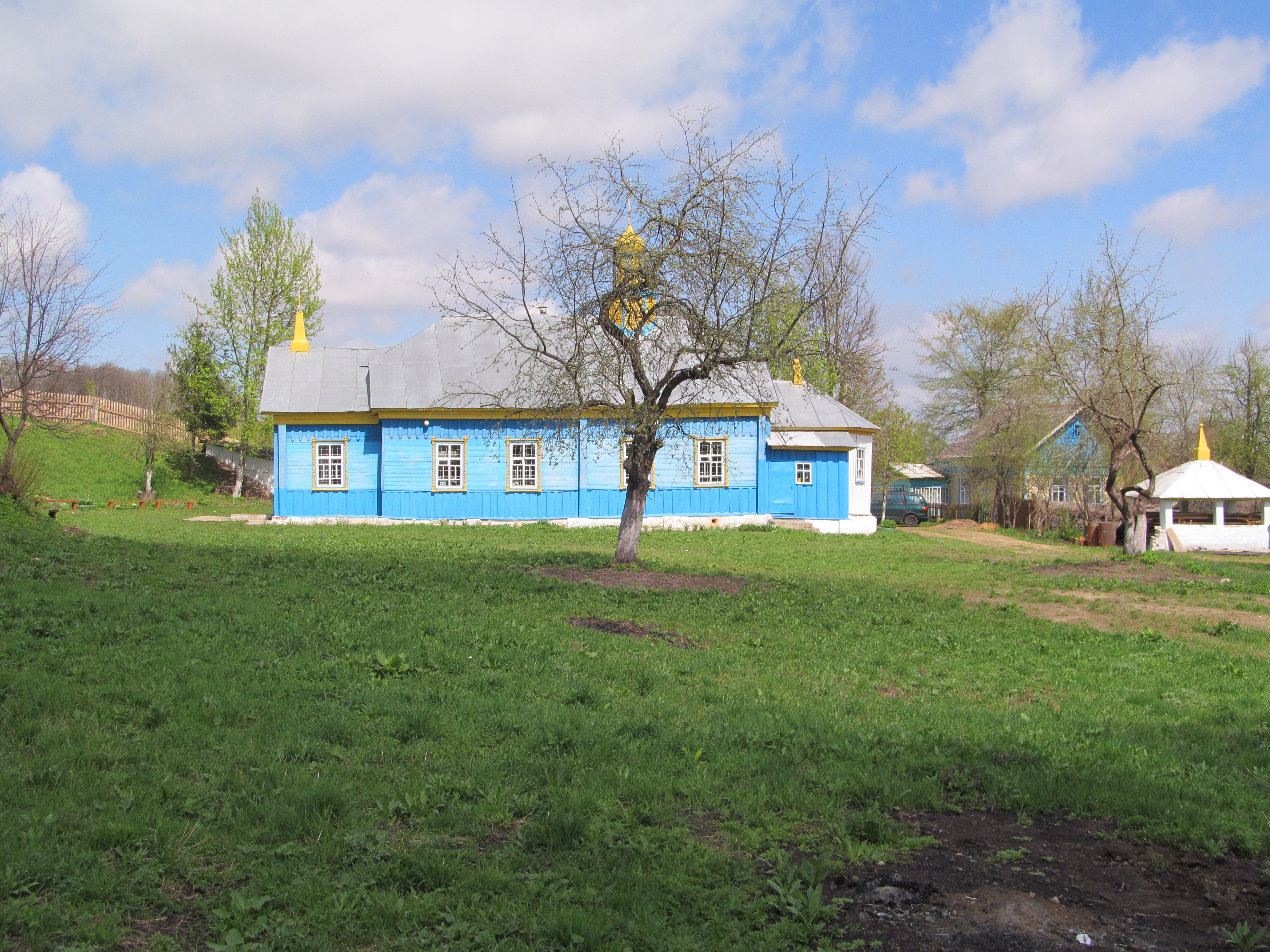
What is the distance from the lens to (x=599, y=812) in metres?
4.57

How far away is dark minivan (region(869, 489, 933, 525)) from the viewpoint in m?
40.8

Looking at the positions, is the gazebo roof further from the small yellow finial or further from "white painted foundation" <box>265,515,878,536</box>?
the small yellow finial

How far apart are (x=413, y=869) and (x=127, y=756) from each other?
2187 mm

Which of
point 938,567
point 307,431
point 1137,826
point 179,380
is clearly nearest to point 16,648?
point 1137,826

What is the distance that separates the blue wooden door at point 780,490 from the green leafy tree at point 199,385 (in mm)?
25397

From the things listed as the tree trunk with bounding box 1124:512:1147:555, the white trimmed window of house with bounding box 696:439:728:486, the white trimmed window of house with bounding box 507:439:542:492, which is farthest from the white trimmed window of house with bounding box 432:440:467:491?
the tree trunk with bounding box 1124:512:1147:555

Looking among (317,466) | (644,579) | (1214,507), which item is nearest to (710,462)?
(317,466)

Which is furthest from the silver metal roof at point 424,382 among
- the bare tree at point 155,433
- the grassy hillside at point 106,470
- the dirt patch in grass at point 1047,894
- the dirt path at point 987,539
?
the dirt patch in grass at point 1047,894

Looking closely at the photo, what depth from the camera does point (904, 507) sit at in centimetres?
4219

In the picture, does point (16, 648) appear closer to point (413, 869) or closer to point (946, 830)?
point (413, 869)

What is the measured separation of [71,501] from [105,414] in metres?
12.9

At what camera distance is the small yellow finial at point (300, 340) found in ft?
94.3

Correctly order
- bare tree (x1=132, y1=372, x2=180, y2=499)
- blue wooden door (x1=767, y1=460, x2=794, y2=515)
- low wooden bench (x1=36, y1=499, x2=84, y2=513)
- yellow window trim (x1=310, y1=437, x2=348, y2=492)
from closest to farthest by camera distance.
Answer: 1. yellow window trim (x1=310, y1=437, x2=348, y2=492)
2. blue wooden door (x1=767, y1=460, x2=794, y2=515)
3. low wooden bench (x1=36, y1=499, x2=84, y2=513)
4. bare tree (x1=132, y1=372, x2=180, y2=499)

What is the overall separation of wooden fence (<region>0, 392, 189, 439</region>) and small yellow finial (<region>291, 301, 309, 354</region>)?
21.7ft
